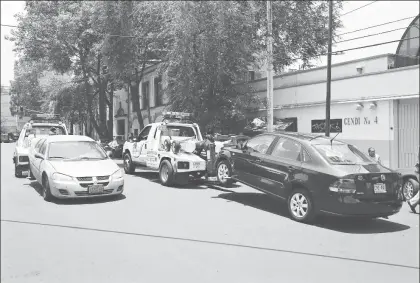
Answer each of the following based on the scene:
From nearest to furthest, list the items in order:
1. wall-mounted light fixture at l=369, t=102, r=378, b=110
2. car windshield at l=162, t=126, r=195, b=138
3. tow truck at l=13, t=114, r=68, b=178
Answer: car windshield at l=162, t=126, r=195, b=138 → tow truck at l=13, t=114, r=68, b=178 → wall-mounted light fixture at l=369, t=102, r=378, b=110

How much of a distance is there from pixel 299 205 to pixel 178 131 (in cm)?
625

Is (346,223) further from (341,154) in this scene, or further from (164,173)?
(164,173)

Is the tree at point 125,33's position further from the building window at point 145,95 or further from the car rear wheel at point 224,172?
the building window at point 145,95

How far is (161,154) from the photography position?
12141mm

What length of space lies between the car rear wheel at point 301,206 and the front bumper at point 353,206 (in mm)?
322

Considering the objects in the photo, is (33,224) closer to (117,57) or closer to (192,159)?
(192,159)

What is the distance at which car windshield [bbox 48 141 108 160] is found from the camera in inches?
374

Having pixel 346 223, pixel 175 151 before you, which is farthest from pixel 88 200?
pixel 346 223

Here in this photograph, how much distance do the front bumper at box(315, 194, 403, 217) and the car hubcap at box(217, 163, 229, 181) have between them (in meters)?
3.42

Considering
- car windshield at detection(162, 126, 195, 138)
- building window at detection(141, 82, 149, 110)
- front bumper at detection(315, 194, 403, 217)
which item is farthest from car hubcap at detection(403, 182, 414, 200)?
building window at detection(141, 82, 149, 110)

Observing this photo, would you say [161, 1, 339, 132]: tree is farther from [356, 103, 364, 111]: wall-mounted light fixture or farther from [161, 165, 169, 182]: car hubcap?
[161, 165, 169, 182]: car hubcap

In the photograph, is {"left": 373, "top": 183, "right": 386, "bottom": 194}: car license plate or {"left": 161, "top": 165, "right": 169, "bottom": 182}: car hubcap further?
{"left": 161, "top": 165, "right": 169, "bottom": 182}: car hubcap

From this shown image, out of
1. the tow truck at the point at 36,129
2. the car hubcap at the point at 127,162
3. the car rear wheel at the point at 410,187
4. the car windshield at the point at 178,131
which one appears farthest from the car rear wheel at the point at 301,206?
the tow truck at the point at 36,129

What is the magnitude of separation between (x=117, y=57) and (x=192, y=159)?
10470 mm
